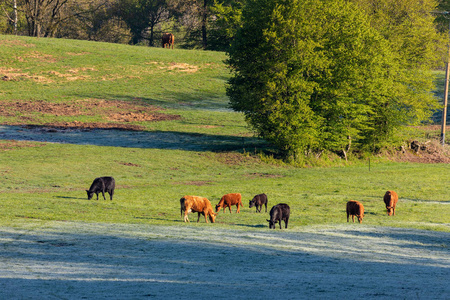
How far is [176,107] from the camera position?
7069 centimetres

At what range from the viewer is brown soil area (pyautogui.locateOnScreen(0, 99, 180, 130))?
56.3m

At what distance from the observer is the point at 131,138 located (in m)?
52.0

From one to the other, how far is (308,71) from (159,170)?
16386 mm

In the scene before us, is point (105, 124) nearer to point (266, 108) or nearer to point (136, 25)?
point (266, 108)

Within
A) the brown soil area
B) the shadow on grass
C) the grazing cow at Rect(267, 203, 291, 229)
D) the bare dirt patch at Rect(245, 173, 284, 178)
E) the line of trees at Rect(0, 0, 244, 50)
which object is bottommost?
the grazing cow at Rect(267, 203, 291, 229)

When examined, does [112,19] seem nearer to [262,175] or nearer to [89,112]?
[89,112]

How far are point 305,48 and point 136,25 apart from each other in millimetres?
A: 83371

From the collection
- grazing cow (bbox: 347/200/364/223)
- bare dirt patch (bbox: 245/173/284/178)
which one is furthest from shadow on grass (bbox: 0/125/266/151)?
grazing cow (bbox: 347/200/364/223)

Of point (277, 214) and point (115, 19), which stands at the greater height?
point (115, 19)

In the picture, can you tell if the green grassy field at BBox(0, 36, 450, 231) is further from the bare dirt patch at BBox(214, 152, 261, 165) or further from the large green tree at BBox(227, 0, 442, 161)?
the large green tree at BBox(227, 0, 442, 161)

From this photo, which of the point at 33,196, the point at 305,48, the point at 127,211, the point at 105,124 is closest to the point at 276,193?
the point at 127,211

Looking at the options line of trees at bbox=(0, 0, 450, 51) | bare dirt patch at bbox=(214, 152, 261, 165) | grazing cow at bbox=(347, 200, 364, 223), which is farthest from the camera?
line of trees at bbox=(0, 0, 450, 51)

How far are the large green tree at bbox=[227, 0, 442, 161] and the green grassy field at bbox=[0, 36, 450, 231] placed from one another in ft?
11.0

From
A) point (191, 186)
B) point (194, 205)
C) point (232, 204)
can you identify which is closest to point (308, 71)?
point (191, 186)
